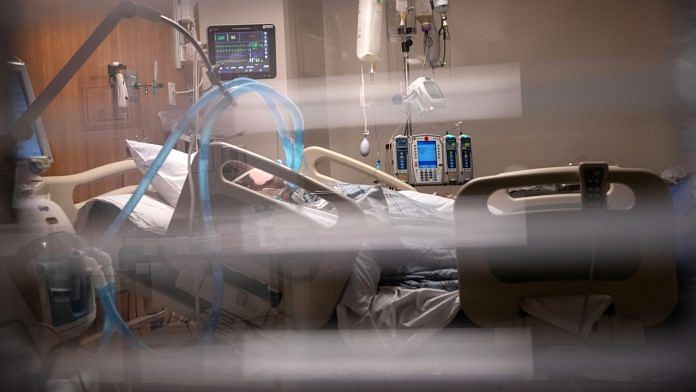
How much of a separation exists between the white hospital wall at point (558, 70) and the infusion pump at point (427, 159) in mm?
177

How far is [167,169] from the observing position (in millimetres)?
1593

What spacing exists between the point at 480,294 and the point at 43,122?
41.2 inches

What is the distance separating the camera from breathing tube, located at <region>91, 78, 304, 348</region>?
3.95 ft

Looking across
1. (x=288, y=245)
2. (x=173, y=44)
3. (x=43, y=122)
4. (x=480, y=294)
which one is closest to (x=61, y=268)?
(x=43, y=122)

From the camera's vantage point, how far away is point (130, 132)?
91.7 inches

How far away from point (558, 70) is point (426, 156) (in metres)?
1.05

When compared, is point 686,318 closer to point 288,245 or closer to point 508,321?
point 508,321

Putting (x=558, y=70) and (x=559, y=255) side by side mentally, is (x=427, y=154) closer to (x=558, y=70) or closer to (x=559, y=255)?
(x=558, y=70)

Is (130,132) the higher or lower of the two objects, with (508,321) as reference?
higher

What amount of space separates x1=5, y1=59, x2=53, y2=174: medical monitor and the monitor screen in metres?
1.92

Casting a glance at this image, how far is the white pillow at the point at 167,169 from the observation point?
1.55 m

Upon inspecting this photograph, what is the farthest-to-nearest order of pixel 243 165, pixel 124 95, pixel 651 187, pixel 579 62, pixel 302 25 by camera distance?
pixel 579 62 → pixel 302 25 → pixel 124 95 → pixel 243 165 → pixel 651 187

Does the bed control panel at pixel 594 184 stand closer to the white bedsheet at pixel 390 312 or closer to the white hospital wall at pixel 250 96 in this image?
the white bedsheet at pixel 390 312

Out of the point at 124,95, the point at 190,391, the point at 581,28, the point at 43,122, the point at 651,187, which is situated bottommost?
the point at 190,391
